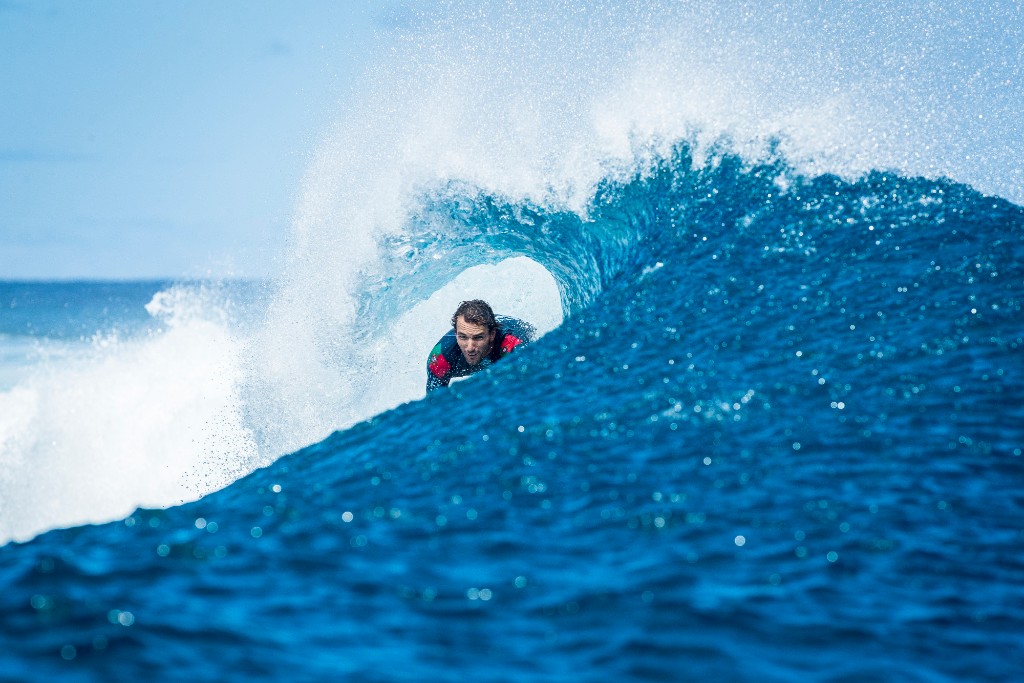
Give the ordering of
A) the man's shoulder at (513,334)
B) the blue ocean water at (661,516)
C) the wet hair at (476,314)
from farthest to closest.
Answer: the man's shoulder at (513,334) → the wet hair at (476,314) → the blue ocean water at (661,516)

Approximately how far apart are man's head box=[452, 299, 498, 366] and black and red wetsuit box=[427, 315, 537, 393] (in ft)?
0.39

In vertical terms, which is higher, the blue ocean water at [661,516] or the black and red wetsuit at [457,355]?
the black and red wetsuit at [457,355]

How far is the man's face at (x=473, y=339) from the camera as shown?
6648mm

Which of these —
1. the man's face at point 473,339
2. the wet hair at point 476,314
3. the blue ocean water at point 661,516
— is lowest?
the blue ocean water at point 661,516

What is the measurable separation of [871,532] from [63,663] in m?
2.46

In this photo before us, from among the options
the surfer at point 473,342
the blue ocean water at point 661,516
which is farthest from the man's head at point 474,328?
the blue ocean water at point 661,516

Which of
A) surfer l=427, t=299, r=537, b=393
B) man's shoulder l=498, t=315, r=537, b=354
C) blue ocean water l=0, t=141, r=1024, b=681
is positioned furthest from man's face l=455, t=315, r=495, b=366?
blue ocean water l=0, t=141, r=1024, b=681

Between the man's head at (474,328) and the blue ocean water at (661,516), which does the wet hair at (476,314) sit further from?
the blue ocean water at (661,516)

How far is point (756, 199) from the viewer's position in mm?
6855

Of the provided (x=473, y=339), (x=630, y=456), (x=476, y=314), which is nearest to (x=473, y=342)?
(x=473, y=339)

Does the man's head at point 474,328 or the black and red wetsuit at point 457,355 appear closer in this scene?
the man's head at point 474,328

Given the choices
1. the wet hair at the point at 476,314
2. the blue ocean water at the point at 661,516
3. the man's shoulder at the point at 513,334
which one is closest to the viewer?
the blue ocean water at the point at 661,516

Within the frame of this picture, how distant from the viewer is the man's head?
261 inches

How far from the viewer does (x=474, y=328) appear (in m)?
6.64
